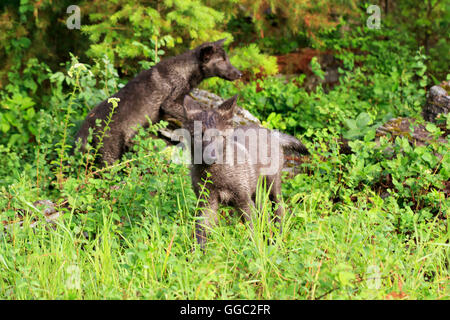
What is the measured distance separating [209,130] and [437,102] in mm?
3839

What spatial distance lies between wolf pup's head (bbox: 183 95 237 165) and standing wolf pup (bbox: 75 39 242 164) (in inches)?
91.8

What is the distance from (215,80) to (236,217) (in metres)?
4.03

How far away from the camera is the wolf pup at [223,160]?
3955 millimetres

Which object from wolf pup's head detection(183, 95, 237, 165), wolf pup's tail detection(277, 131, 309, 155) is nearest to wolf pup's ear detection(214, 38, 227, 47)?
wolf pup's tail detection(277, 131, 309, 155)

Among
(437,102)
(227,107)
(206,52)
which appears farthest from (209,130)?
(437,102)

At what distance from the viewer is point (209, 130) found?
3912 mm

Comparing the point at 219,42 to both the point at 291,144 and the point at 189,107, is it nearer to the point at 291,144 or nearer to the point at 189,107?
the point at 291,144

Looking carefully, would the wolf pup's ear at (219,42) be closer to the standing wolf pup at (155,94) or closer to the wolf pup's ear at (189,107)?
the standing wolf pup at (155,94)

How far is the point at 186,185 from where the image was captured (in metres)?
5.10

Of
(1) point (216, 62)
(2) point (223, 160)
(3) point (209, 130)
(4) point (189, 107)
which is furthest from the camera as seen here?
(1) point (216, 62)

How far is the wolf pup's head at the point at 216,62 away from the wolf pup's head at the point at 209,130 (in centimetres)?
255

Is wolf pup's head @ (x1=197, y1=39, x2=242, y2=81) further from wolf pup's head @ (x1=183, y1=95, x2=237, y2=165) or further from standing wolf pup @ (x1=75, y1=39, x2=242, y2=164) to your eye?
wolf pup's head @ (x1=183, y1=95, x2=237, y2=165)

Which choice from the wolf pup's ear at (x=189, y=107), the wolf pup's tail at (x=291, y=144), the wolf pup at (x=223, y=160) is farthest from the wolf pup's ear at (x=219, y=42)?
the wolf pup's ear at (x=189, y=107)
